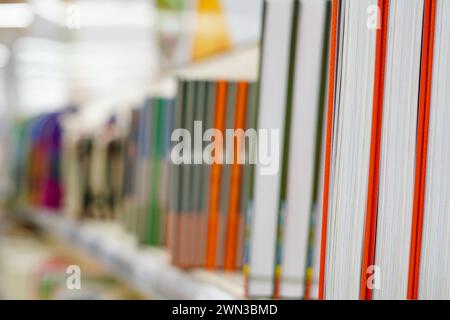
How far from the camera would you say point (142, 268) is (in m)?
0.88

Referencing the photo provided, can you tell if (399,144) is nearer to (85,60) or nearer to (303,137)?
(303,137)

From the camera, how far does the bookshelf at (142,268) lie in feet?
2.25

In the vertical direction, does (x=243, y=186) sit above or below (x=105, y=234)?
above

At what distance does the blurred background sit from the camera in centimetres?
104

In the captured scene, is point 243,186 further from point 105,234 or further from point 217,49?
point 105,234

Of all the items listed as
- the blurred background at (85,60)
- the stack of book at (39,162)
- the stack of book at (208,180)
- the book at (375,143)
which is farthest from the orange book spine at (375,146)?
the stack of book at (39,162)

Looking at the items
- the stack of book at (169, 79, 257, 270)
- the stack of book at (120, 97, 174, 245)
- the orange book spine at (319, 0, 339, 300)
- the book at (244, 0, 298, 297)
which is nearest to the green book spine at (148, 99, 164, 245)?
the stack of book at (120, 97, 174, 245)

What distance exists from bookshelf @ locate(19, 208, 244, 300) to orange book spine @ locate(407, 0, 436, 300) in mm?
188

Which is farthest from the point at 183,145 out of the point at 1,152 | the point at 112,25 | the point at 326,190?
the point at 1,152

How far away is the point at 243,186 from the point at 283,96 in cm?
20

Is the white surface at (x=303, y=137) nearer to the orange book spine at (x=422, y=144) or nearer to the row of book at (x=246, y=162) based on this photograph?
the row of book at (x=246, y=162)

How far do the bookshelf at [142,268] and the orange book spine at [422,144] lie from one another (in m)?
0.19

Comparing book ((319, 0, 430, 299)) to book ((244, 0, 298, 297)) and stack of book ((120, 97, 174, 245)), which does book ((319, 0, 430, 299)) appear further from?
stack of book ((120, 97, 174, 245))
